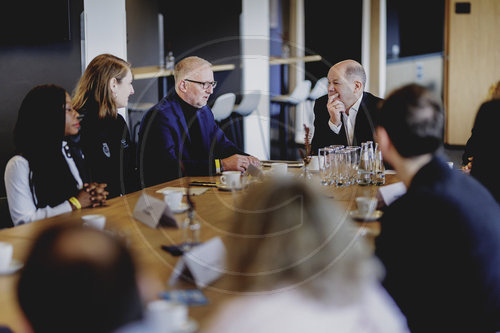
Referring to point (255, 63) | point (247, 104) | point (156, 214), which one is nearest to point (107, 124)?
Answer: point (156, 214)

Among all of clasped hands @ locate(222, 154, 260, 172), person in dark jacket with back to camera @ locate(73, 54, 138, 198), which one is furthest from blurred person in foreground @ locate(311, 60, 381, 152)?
person in dark jacket with back to camera @ locate(73, 54, 138, 198)

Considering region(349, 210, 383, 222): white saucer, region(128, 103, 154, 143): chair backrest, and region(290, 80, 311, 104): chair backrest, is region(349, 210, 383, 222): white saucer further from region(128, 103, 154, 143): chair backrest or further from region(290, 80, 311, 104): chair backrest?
region(290, 80, 311, 104): chair backrest

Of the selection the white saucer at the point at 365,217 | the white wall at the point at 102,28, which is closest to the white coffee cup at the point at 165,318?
the white saucer at the point at 365,217

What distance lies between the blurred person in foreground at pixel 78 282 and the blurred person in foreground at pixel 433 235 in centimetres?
90

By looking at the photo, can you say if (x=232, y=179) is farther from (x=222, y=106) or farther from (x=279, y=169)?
(x=222, y=106)

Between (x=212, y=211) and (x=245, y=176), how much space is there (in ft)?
2.39

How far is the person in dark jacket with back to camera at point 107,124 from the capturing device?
323 cm

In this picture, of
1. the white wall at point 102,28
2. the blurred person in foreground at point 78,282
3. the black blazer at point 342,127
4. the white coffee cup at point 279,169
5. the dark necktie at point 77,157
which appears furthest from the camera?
the white wall at point 102,28

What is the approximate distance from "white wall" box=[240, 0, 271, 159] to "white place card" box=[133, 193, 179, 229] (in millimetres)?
5372

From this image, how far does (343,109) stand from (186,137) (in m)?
1.05

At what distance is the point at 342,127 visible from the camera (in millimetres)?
3797

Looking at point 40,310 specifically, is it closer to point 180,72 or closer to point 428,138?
point 428,138

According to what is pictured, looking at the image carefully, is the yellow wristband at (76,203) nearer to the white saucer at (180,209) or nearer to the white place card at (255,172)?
the white saucer at (180,209)

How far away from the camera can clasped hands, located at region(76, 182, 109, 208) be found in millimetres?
2365
